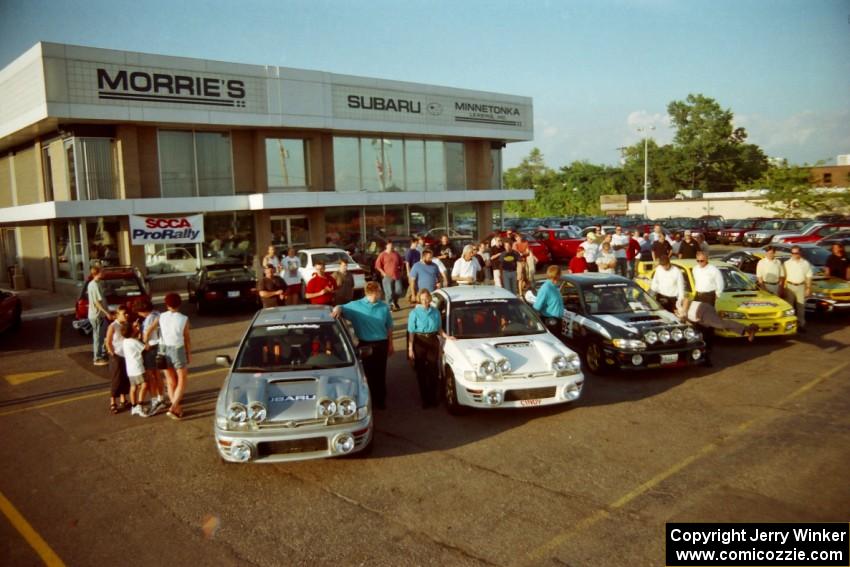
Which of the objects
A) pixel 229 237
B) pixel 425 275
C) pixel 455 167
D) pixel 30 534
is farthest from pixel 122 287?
pixel 455 167

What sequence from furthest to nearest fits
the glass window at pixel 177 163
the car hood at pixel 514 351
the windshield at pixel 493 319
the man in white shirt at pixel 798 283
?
1. the glass window at pixel 177 163
2. the man in white shirt at pixel 798 283
3. the windshield at pixel 493 319
4. the car hood at pixel 514 351

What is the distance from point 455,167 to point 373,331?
82.3 ft

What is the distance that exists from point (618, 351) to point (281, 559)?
6348 mm

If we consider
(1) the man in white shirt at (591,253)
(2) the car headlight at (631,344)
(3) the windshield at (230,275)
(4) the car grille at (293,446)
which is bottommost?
(4) the car grille at (293,446)

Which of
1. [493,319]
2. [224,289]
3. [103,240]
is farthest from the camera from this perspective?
[103,240]

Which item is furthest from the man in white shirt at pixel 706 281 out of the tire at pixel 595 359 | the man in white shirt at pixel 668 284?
the tire at pixel 595 359

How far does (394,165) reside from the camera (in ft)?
98.6

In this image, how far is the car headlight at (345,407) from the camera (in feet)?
21.9

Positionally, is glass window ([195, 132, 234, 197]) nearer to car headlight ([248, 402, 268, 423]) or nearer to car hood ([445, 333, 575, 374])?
car hood ([445, 333, 575, 374])

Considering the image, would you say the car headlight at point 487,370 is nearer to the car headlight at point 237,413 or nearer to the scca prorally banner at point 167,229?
the car headlight at point 237,413

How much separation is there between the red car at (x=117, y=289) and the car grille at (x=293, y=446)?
9806mm

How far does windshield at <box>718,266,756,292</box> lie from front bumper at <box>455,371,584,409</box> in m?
6.63

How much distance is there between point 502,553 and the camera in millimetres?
5078

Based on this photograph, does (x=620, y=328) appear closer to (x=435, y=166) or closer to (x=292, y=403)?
(x=292, y=403)
